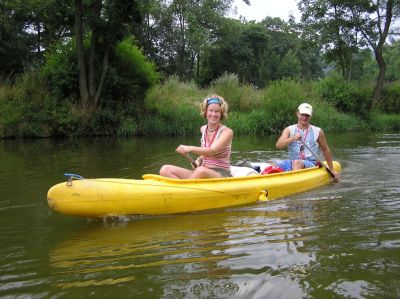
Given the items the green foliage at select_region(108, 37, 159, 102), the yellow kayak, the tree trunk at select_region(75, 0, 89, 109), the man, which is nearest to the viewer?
the yellow kayak

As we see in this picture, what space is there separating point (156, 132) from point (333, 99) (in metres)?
9.42

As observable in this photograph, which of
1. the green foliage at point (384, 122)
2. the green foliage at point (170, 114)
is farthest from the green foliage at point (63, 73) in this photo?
the green foliage at point (384, 122)

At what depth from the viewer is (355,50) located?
917 inches

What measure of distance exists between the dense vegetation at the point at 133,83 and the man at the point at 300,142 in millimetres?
Answer: 10314

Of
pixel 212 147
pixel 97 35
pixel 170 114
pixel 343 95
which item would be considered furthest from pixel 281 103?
pixel 212 147

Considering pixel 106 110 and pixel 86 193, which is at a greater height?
pixel 106 110

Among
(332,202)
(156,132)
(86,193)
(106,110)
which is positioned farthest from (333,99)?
(86,193)

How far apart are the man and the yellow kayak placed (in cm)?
84

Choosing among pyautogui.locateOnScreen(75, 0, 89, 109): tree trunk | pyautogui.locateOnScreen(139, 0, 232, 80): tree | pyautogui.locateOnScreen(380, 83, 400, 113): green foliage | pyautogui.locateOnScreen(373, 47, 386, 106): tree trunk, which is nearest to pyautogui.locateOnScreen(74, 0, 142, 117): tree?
pyautogui.locateOnScreen(75, 0, 89, 109): tree trunk

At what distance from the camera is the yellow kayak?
4.65m

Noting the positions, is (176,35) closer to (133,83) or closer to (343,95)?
(343,95)

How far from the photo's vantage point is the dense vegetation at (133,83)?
16.2 metres

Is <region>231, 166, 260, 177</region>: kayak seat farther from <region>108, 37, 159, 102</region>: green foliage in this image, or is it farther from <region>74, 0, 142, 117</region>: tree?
<region>108, 37, 159, 102</region>: green foliage

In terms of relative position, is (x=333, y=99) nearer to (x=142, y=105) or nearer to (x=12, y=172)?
(x=142, y=105)
